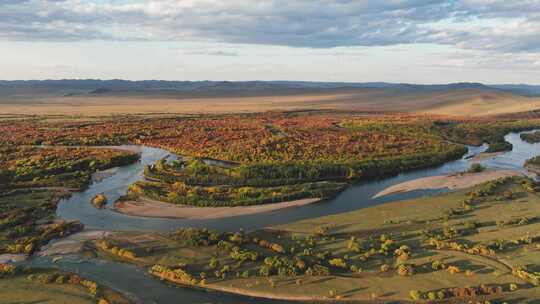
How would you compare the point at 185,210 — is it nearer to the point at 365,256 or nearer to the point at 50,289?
the point at 50,289

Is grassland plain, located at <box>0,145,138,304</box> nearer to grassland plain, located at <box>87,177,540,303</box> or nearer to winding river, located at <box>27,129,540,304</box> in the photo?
winding river, located at <box>27,129,540,304</box>

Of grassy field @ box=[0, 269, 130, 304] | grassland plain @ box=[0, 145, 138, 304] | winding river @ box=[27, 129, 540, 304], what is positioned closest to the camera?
grassy field @ box=[0, 269, 130, 304]

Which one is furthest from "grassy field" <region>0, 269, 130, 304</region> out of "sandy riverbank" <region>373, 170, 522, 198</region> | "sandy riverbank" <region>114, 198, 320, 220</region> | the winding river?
"sandy riverbank" <region>373, 170, 522, 198</region>

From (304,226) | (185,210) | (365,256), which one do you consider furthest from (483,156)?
(185,210)

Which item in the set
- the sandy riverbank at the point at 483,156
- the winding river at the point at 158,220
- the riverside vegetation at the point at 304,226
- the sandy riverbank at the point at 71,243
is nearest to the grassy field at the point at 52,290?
the winding river at the point at 158,220

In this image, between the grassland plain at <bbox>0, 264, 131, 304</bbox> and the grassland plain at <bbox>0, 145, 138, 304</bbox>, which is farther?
the grassland plain at <bbox>0, 145, 138, 304</bbox>

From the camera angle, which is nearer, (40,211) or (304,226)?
(304,226)

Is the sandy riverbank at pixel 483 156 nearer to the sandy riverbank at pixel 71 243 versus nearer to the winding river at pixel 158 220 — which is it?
the winding river at pixel 158 220
